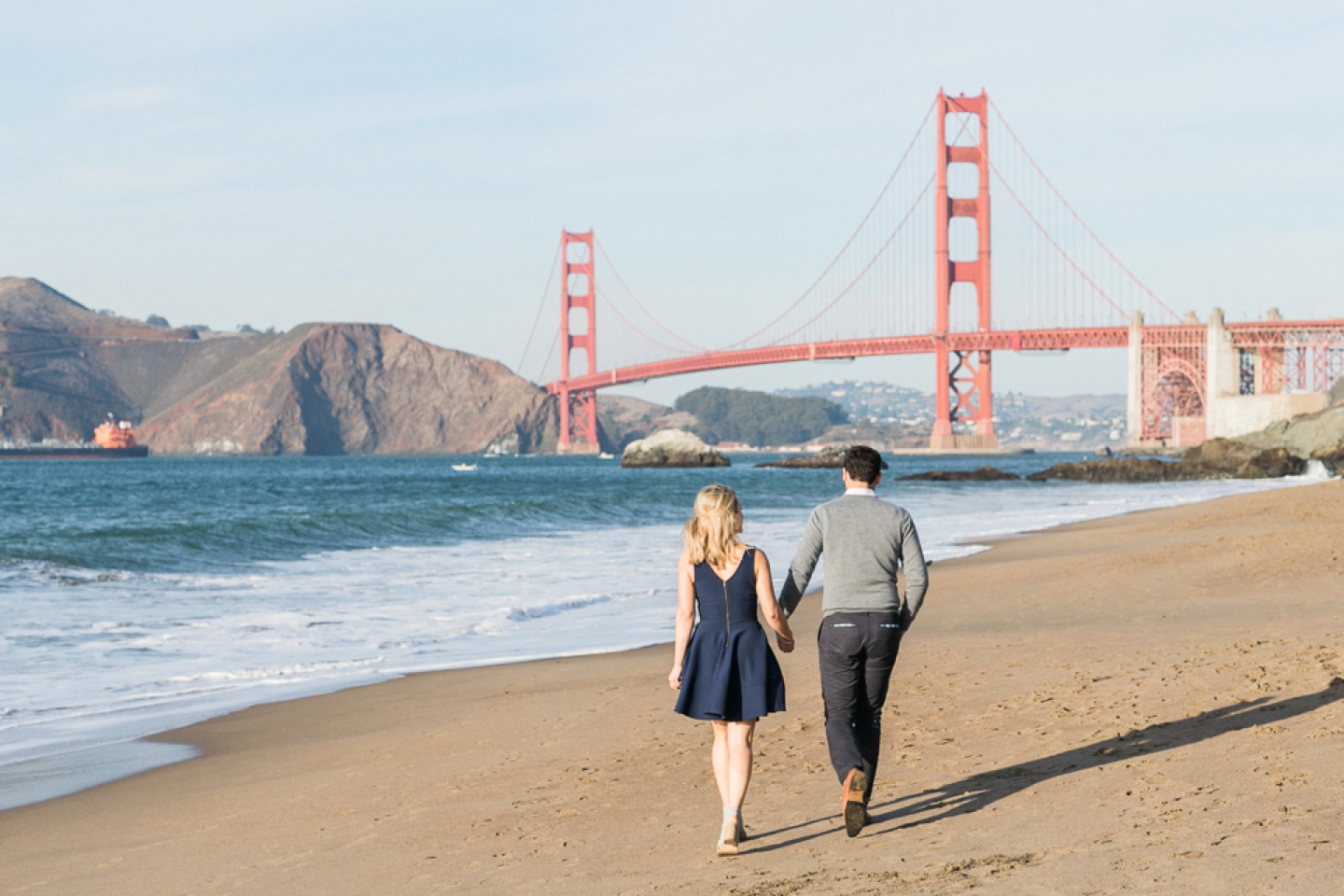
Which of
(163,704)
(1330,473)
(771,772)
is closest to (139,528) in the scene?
(163,704)

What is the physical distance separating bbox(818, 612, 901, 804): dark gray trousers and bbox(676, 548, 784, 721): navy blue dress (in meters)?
0.20

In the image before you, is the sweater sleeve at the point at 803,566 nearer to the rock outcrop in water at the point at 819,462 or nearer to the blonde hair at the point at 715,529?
the blonde hair at the point at 715,529

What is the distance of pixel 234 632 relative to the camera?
33.1ft

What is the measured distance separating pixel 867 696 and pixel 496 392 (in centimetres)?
14177

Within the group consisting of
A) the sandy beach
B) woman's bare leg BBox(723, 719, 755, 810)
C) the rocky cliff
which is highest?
the rocky cliff

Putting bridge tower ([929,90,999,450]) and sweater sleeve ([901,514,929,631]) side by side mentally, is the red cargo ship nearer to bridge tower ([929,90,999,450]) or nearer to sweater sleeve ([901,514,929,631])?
bridge tower ([929,90,999,450])

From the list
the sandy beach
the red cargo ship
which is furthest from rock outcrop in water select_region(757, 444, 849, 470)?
the red cargo ship

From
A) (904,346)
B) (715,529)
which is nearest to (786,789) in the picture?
(715,529)

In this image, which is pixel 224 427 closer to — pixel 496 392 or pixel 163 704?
pixel 496 392

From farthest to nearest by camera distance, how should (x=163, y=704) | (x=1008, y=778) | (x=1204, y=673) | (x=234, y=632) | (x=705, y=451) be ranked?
(x=705, y=451) < (x=234, y=632) < (x=163, y=704) < (x=1204, y=673) < (x=1008, y=778)

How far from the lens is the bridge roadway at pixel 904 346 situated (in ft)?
217

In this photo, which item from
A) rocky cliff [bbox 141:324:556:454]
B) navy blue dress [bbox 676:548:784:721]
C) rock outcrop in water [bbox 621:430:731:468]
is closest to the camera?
navy blue dress [bbox 676:548:784:721]

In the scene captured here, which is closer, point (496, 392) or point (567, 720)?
point (567, 720)

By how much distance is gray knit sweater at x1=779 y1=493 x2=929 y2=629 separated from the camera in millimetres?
3861
